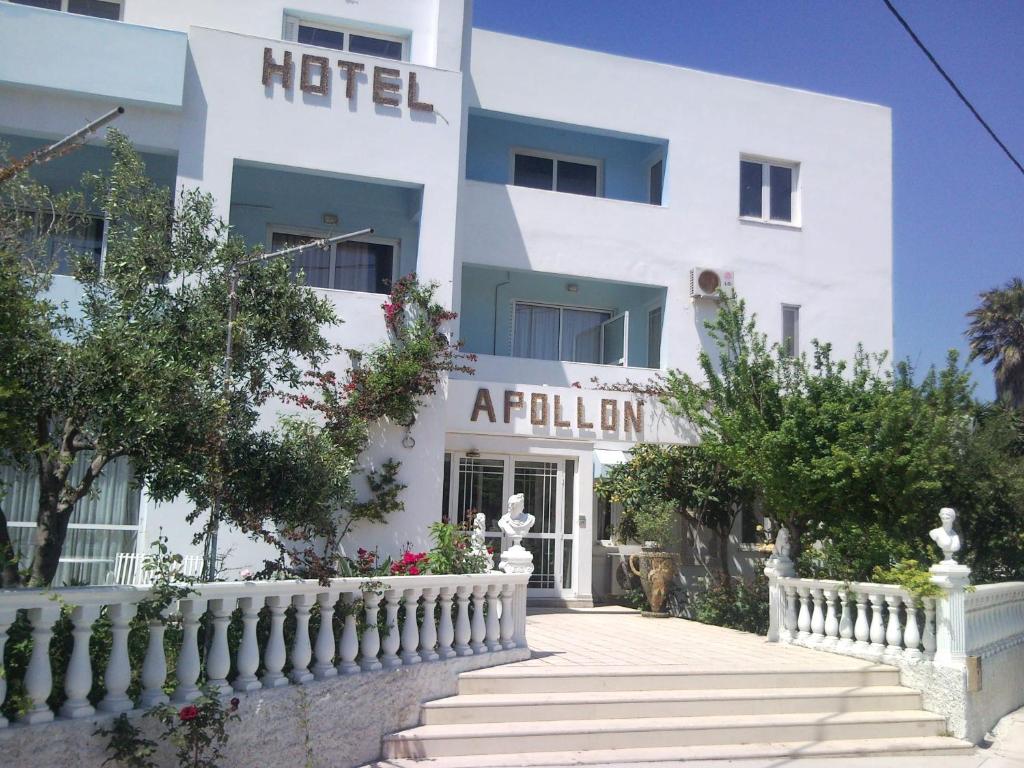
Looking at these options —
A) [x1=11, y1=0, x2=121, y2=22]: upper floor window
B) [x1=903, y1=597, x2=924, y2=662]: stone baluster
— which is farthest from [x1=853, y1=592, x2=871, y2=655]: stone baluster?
[x1=11, y1=0, x2=121, y2=22]: upper floor window

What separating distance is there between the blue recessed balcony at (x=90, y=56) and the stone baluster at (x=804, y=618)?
11299 mm

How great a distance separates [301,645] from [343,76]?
987 centimetres

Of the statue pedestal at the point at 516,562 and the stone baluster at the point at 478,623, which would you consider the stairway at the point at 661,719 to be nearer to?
the stone baluster at the point at 478,623

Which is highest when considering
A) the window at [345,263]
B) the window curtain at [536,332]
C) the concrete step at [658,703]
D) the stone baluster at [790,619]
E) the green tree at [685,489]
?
the window at [345,263]

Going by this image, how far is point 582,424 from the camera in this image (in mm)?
17000

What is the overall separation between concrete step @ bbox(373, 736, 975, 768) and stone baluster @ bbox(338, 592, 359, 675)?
0.90 metres

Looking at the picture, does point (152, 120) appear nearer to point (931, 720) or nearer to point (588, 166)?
point (588, 166)

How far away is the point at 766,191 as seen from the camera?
20.0 m

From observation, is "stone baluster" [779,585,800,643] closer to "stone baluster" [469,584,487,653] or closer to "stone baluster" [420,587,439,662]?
"stone baluster" [469,584,487,653]

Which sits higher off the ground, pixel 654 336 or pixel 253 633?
pixel 654 336

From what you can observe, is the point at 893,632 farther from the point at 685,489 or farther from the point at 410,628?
the point at 410,628

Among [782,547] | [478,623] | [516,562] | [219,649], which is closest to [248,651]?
[219,649]

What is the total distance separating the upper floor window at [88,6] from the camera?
15.7 metres

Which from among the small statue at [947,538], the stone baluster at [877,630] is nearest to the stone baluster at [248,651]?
the stone baluster at [877,630]
